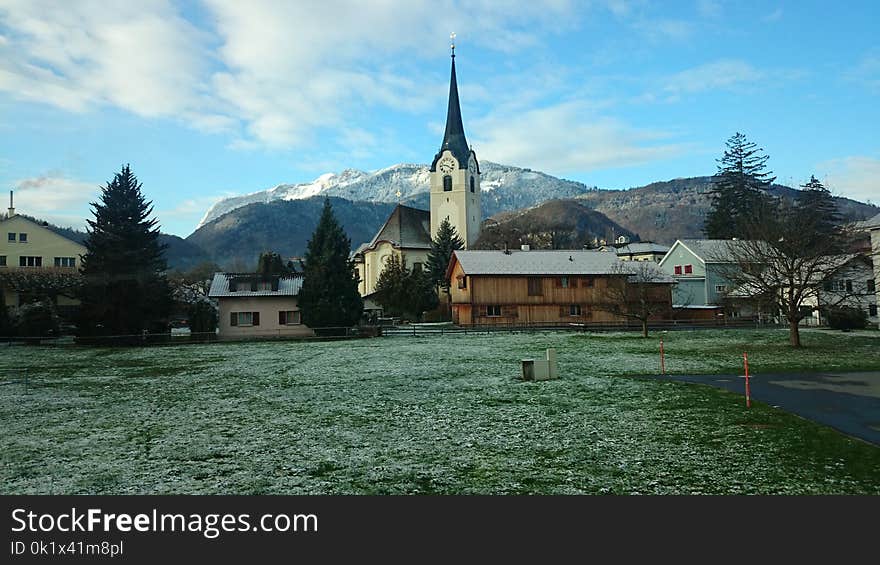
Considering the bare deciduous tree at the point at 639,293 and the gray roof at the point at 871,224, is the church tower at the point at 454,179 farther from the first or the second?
the gray roof at the point at 871,224

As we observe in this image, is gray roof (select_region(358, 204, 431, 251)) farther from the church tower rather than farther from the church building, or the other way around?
the church tower

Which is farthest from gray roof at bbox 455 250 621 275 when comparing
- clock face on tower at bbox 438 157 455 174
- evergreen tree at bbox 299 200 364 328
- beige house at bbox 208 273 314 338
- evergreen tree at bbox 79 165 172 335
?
Answer: clock face on tower at bbox 438 157 455 174

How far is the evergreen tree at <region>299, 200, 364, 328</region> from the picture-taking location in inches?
1943

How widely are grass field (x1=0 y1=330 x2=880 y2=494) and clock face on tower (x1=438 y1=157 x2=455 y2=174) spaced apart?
81059 mm

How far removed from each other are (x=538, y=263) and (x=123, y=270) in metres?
36.7

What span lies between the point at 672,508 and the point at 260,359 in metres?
27.1

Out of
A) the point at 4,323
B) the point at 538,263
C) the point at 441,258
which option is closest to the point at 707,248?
the point at 538,263

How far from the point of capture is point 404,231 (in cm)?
9181

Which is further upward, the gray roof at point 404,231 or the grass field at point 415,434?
the gray roof at point 404,231

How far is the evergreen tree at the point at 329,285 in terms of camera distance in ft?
162

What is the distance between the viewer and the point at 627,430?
42.6 feet

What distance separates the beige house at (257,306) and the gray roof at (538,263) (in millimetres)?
16499

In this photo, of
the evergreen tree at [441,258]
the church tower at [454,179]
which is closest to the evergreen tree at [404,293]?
the evergreen tree at [441,258]

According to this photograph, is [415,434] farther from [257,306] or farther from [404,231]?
[404,231]
